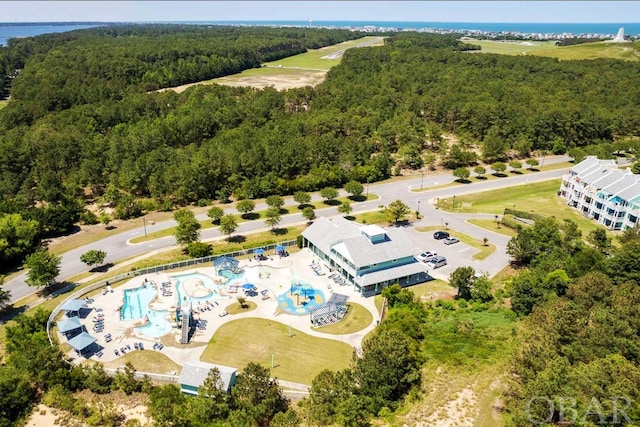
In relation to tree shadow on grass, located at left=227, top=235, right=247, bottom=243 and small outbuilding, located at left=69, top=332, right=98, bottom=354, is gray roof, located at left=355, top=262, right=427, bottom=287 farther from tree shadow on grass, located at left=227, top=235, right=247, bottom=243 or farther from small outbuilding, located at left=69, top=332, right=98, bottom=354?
small outbuilding, located at left=69, top=332, right=98, bottom=354

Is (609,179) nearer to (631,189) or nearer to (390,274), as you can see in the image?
(631,189)

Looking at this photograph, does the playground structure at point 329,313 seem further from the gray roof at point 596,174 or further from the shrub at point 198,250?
the gray roof at point 596,174

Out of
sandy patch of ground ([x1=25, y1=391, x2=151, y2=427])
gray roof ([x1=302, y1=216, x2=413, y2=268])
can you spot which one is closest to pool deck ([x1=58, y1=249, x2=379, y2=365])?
gray roof ([x1=302, y1=216, x2=413, y2=268])

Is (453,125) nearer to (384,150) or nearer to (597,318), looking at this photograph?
(384,150)

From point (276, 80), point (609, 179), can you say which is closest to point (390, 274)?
point (609, 179)

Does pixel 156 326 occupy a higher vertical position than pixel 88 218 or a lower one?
lower

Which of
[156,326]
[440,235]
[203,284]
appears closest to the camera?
[156,326]

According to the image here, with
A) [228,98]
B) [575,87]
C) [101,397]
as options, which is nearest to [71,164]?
[228,98]
